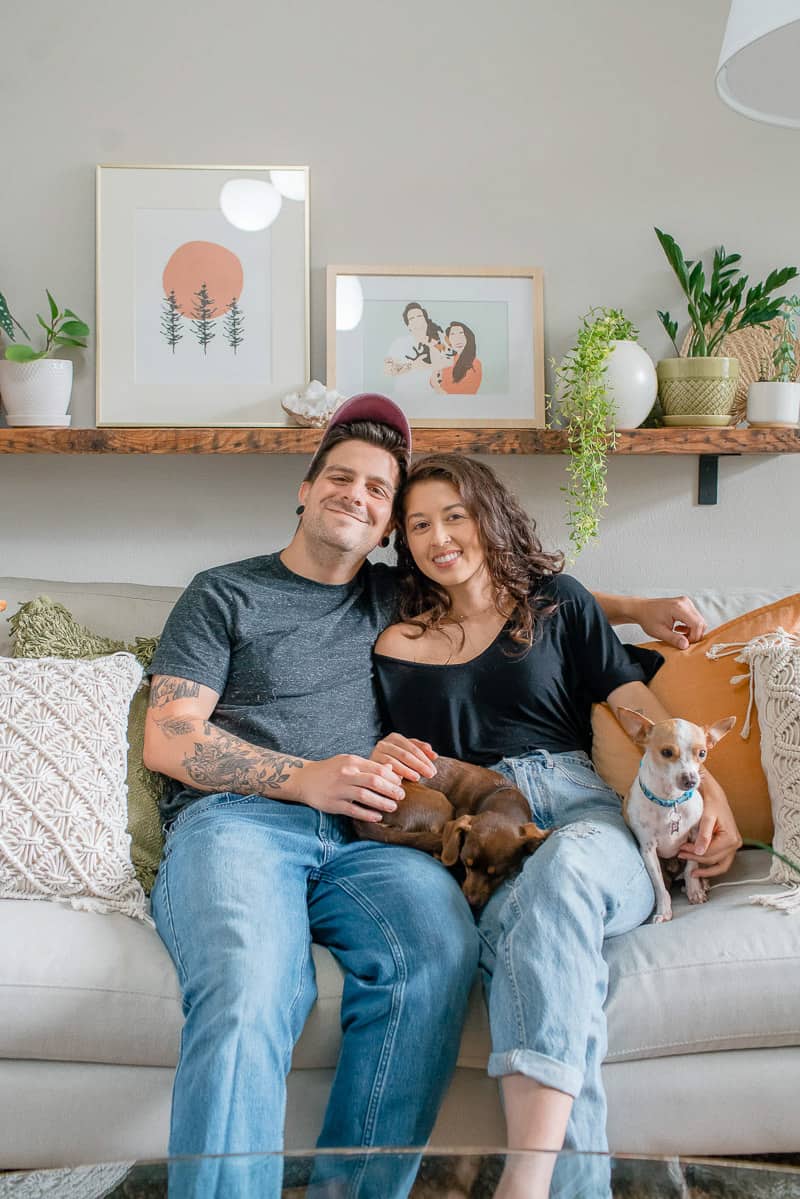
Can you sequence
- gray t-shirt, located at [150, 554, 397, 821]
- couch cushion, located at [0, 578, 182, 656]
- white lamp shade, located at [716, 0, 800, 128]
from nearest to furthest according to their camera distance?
1. white lamp shade, located at [716, 0, 800, 128]
2. gray t-shirt, located at [150, 554, 397, 821]
3. couch cushion, located at [0, 578, 182, 656]

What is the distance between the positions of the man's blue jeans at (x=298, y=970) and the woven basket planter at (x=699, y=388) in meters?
1.22

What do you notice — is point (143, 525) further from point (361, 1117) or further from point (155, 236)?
point (361, 1117)

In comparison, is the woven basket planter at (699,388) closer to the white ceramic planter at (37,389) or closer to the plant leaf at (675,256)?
the plant leaf at (675,256)

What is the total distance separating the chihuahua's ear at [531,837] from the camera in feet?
5.19

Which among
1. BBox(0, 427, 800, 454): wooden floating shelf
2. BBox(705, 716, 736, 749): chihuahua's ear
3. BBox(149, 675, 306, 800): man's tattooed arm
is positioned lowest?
BBox(149, 675, 306, 800): man's tattooed arm

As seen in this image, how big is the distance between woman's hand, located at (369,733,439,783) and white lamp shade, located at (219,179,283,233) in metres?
1.34

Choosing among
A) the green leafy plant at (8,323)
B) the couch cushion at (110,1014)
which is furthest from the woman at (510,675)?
the green leafy plant at (8,323)

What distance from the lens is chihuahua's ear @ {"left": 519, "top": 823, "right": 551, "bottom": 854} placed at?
1581 mm

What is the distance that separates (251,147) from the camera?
2.39 meters

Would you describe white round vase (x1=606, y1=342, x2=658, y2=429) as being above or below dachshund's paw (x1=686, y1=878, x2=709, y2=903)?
above

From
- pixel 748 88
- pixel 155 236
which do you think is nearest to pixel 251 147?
pixel 155 236

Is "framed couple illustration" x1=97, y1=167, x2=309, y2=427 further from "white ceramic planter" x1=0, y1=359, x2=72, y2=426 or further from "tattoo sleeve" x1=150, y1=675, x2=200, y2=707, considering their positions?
"tattoo sleeve" x1=150, y1=675, x2=200, y2=707

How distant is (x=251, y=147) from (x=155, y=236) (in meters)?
0.30

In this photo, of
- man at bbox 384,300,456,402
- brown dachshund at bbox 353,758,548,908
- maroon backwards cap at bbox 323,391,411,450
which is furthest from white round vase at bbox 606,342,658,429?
brown dachshund at bbox 353,758,548,908
